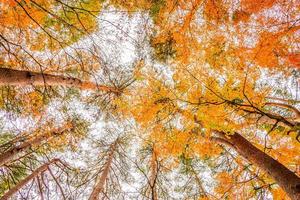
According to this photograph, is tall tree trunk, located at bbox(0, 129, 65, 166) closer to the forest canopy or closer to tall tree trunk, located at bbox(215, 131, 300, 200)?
the forest canopy

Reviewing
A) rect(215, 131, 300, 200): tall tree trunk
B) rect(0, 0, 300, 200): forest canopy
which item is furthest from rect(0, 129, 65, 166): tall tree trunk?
rect(215, 131, 300, 200): tall tree trunk

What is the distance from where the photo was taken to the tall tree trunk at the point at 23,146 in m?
5.49

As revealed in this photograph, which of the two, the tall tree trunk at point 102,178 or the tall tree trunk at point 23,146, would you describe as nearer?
the tall tree trunk at point 102,178

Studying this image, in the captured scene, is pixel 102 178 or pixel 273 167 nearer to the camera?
pixel 273 167

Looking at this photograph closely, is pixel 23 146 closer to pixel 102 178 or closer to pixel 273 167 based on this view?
pixel 102 178

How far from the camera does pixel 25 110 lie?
21.4 ft

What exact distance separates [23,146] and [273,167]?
20.5ft

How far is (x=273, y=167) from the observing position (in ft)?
13.0

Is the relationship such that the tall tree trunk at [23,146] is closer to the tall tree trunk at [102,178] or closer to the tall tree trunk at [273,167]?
the tall tree trunk at [102,178]

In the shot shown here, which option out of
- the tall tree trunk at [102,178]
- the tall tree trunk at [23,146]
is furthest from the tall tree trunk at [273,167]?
the tall tree trunk at [23,146]

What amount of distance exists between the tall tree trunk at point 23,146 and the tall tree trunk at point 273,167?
17.3ft

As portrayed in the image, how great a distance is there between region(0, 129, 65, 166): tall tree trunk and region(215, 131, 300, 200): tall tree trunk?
527 centimetres

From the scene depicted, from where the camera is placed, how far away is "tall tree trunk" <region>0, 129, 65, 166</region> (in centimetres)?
549

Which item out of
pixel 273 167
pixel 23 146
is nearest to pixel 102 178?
pixel 23 146
